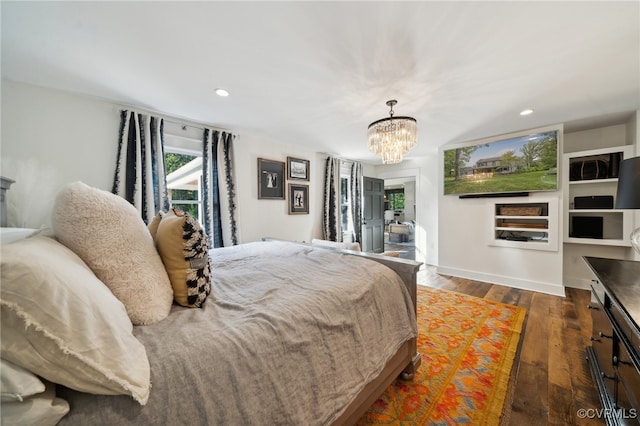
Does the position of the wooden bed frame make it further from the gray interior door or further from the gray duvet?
the gray interior door

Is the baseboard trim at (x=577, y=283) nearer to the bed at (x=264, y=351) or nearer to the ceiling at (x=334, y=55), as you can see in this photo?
the ceiling at (x=334, y=55)

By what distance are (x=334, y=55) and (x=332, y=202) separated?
3.06 m

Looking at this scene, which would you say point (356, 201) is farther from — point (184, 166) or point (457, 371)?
point (457, 371)

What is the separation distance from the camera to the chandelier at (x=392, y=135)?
2109 mm

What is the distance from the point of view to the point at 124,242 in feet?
2.81

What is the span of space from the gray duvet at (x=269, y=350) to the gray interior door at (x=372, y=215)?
3.54 meters

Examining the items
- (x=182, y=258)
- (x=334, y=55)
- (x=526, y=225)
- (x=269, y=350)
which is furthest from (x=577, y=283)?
(x=182, y=258)

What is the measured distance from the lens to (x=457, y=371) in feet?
5.45

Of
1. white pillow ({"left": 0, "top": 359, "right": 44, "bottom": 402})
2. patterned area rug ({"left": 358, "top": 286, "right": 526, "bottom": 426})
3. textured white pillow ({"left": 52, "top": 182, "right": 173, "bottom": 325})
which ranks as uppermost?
textured white pillow ({"left": 52, "top": 182, "right": 173, "bottom": 325})

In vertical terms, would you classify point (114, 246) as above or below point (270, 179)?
below

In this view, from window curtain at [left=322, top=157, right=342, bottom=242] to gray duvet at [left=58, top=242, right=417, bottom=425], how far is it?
2847 mm

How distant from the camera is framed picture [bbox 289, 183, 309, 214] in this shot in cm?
386

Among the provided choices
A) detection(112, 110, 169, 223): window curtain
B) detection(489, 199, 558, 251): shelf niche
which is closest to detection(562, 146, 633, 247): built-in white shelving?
detection(489, 199, 558, 251): shelf niche

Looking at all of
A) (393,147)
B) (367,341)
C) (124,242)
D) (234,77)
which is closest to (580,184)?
(393,147)
